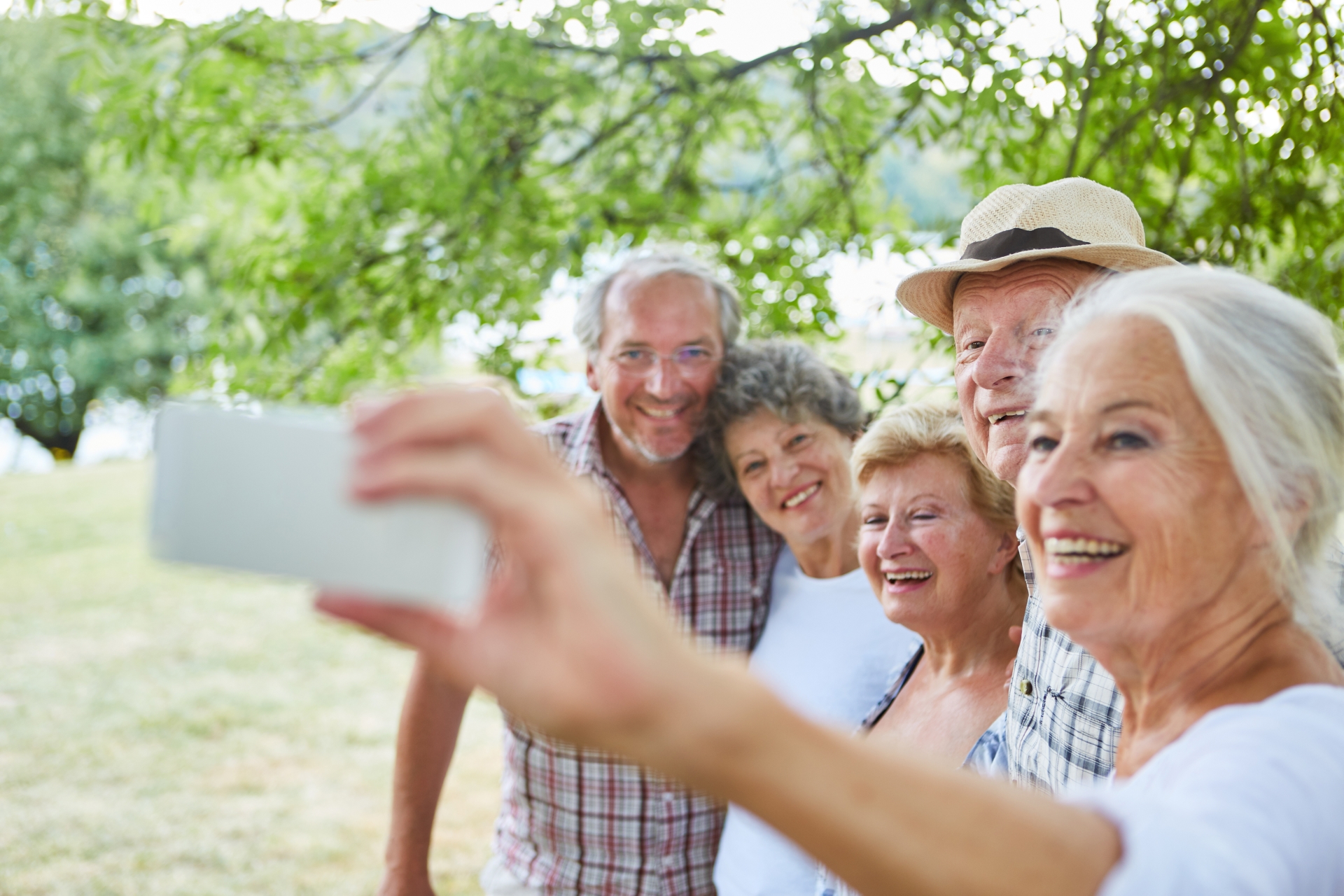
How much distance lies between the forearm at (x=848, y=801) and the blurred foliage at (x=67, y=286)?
18.3 meters

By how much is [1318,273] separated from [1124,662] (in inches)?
93.5

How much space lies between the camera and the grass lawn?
203 inches

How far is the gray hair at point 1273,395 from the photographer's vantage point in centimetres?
101

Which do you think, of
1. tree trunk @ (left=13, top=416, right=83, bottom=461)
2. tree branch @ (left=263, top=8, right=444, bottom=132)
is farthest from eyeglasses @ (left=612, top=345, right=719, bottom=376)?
tree trunk @ (left=13, top=416, right=83, bottom=461)

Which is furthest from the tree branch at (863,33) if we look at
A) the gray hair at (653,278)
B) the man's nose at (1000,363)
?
the man's nose at (1000,363)

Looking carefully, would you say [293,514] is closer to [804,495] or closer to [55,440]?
[804,495]

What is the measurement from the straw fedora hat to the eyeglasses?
955mm

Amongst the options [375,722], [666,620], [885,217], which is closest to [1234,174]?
[885,217]

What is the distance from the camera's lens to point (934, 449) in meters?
2.17

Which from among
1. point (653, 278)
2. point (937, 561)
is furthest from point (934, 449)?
point (653, 278)

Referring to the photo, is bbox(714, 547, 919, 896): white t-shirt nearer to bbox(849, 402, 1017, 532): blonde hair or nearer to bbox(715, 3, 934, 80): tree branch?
bbox(849, 402, 1017, 532): blonde hair

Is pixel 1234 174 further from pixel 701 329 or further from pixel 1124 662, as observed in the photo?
pixel 1124 662

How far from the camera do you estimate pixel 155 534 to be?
0.80 meters

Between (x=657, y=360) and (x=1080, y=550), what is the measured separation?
1.88 metres
